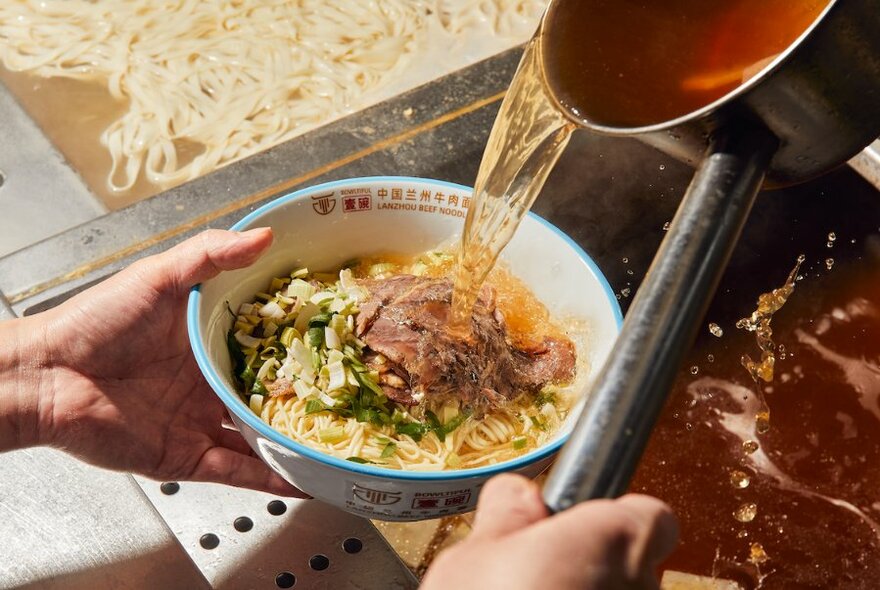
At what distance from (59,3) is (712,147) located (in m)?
3.61

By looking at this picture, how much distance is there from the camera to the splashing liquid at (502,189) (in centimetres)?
191

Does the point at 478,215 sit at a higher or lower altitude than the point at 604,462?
lower

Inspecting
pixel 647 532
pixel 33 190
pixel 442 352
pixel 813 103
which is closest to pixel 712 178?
pixel 813 103

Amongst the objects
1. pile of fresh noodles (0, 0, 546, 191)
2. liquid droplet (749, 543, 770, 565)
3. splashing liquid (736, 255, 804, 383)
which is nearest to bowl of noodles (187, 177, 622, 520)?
liquid droplet (749, 543, 770, 565)

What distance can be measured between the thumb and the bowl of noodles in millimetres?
49

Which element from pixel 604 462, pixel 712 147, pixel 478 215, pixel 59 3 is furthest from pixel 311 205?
pixel 59 3

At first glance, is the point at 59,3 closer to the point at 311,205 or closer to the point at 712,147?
the point at 311,205

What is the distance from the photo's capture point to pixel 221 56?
3.84 metres

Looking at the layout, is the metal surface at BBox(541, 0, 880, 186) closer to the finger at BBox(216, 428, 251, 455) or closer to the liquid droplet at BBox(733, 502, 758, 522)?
Result: the liquid droplet at BBox(733, 502, 758, 522)

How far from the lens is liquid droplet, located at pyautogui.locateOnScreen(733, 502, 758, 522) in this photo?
7.19ft

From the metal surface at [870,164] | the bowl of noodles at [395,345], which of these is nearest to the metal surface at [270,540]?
the bowl of noodles at [395,345]

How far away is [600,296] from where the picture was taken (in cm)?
197

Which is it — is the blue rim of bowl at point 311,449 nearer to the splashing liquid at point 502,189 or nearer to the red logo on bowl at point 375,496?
the red logo on bowl at point 375,496

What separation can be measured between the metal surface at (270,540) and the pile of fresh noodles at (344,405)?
0.32 metres
